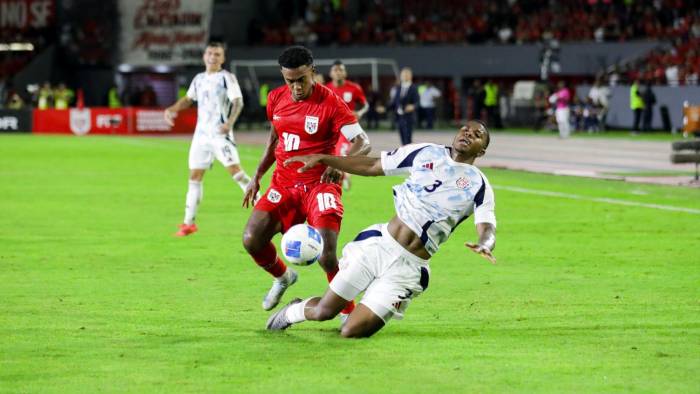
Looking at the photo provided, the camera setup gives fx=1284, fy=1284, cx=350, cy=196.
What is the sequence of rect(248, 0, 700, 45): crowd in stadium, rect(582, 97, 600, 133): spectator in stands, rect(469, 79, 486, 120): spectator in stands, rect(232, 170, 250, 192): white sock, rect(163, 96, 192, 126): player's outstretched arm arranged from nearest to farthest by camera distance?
rect(163, 96, 192, 126): player's outstretched arm < rect(232, 170, 250, 192): white sock < rect(582, 97, 600, 133): spectator in stands < rect(469, 79, 486, 120): spectator in stands < rect(248, 0, 700, 45): crowd in stadium

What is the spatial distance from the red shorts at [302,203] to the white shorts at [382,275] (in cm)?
107

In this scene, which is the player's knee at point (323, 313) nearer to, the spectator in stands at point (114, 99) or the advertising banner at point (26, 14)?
the spectator in stands at point (114, 99)

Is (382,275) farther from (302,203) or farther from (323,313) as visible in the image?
(302,203)

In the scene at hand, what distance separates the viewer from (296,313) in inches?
380

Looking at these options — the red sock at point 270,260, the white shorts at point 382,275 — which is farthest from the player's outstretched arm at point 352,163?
the red sock at point 270,260

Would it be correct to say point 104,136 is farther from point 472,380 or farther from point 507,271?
point 472,380

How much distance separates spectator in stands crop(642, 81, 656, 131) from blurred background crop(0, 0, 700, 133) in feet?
0.19

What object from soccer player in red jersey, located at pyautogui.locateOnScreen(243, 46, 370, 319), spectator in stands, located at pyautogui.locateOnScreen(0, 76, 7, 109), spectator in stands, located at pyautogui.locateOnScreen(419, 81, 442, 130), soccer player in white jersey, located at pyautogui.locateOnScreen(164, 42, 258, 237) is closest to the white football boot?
soccer player in red jersey, located at pyautogui.locateOnScreen(243, 46, 370, 319)

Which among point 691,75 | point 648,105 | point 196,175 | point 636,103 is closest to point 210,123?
point 196,175

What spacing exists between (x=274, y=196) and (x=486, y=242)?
2.46 m

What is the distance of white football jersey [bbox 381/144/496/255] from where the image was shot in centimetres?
933

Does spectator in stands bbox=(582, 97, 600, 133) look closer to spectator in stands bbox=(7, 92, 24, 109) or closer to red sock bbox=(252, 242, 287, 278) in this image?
spectator in stands bbox=(7, 92, 24, 109)

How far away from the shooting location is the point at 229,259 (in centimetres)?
1464

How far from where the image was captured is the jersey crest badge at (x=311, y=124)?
10.7 metres
